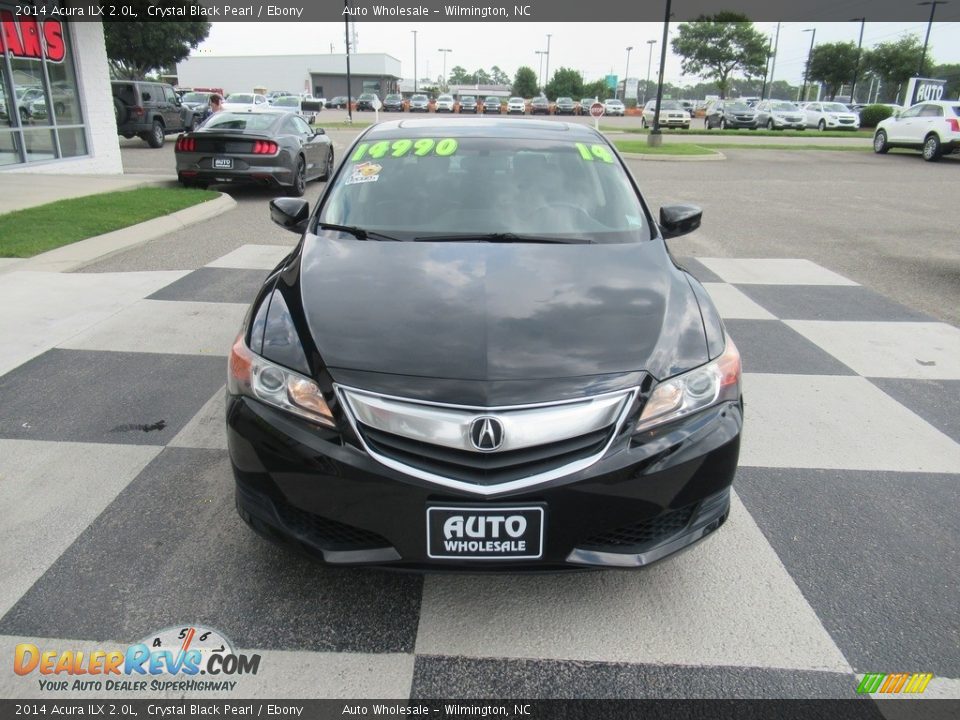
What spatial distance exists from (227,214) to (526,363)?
959cm

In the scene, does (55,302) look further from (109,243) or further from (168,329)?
(109,243)

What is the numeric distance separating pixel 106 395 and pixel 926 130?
24389mm

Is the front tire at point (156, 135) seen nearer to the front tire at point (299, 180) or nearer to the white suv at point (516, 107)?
the front tire at point (299, 180)

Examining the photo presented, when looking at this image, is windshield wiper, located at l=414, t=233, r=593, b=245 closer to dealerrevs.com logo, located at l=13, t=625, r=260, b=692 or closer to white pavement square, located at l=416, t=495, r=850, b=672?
white pavement square, located at l=416, t=495, r=850, b=672

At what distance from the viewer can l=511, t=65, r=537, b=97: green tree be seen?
305 ft

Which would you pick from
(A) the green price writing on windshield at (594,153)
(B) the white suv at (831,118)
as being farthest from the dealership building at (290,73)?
(A) the green price writing on windshield at (594,153)

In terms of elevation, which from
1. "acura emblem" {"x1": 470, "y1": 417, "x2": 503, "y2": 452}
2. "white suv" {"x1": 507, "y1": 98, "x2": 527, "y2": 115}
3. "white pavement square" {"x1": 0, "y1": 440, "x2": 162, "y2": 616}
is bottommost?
"white pavement square" {"x1": 0, "y1": 440, "x2": 162, "y2": 616}

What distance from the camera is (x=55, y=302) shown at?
6059 mm

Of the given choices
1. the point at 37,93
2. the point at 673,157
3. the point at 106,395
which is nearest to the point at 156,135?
the point at 37,93

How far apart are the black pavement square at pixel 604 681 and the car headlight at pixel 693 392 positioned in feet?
2.58

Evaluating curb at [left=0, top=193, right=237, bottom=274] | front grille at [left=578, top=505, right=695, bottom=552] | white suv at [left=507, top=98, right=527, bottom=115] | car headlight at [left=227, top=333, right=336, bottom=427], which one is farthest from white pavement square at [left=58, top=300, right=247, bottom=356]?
white suv at [left=507, top=98, right=527, bottom=115]

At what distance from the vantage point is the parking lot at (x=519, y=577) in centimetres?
234

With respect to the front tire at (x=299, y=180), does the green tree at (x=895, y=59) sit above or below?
above

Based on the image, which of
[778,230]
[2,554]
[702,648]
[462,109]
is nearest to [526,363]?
[702,648]
